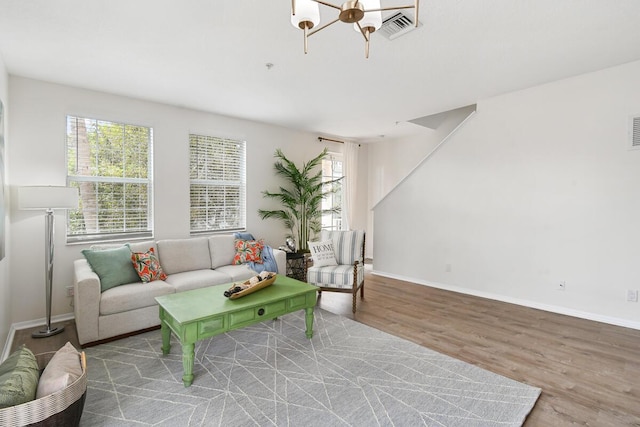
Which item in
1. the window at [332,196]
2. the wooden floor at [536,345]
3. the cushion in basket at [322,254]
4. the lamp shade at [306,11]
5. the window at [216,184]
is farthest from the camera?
the window at [332,196]

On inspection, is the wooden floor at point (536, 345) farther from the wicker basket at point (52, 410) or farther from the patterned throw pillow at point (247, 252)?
the wicker basket at point (52, 410)

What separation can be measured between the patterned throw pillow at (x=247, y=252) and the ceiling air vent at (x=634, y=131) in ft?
14.2

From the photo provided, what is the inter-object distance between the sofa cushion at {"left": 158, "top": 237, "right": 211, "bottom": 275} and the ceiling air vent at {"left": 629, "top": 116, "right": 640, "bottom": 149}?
16.1 feet

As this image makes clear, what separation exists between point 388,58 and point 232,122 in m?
2.79

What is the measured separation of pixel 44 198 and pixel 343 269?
3.10 m

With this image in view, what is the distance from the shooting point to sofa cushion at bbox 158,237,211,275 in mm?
3779

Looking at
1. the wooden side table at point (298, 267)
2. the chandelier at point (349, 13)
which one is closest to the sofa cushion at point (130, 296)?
the wooden side table at point (298, 267)

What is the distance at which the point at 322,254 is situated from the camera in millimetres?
4137

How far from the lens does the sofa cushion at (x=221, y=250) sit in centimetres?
415

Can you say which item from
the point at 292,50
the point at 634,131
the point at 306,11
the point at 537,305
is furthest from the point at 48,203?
the point at 634,131

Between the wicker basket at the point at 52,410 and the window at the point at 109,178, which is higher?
the window at the point at 109,178

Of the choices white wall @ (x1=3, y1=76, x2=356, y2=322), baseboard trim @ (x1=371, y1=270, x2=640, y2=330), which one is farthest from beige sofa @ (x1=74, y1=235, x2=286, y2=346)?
baseboard trim @ (x1=371, y1=270, x2=640, y2=330)

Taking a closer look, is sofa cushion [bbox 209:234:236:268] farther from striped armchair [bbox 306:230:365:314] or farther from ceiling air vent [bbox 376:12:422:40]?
ceiling air vent [bbox 376:12:422:40]

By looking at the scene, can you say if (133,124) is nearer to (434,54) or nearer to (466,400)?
(434,54)
